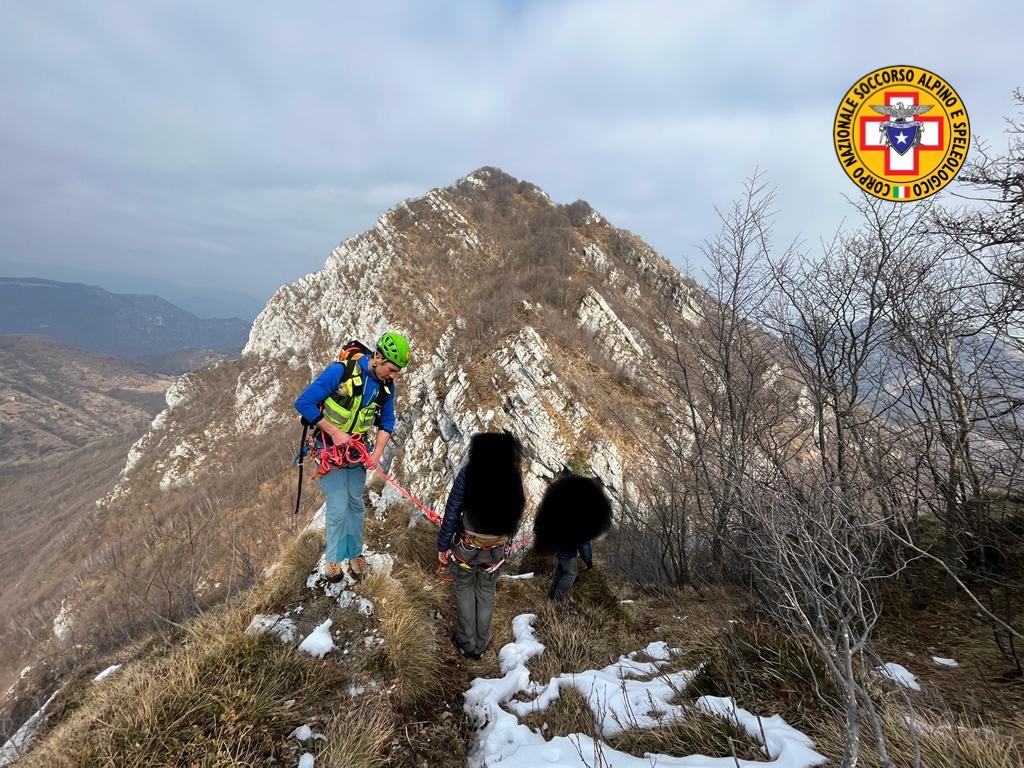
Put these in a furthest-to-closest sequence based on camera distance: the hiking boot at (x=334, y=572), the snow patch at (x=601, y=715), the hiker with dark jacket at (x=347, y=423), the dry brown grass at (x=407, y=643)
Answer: the hiking boot at (x=334, y=572) → the hiker with dark jacket at (x=347, y=423) → the dry brown grass at (x=407, y=643) → the snow patch at (x=601, y=715)

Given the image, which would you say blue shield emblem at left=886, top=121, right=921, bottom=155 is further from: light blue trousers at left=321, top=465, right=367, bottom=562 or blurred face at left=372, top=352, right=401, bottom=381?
light blue trousers at left=321, top=465, right=367, bottom=562

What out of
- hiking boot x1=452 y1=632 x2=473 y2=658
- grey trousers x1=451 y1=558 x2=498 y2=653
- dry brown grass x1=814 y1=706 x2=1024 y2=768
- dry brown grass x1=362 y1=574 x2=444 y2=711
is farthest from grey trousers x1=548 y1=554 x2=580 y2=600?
dry brown grass x1=814 y1=706 x2=1024 y2=768

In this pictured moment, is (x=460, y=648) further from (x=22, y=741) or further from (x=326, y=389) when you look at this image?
(x=22, y=741)

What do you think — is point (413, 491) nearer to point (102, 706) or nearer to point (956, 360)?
point (102, 706)

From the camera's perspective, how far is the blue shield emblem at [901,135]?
6570 mm

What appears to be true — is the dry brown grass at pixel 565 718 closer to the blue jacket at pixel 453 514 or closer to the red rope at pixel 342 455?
the blue jacket at pixel 453 514

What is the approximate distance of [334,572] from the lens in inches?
188

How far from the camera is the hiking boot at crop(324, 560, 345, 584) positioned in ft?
15.7

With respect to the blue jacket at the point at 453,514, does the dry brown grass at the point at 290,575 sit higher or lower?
lower

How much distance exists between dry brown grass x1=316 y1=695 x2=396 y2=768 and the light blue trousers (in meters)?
1.80

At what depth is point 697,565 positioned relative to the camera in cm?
955

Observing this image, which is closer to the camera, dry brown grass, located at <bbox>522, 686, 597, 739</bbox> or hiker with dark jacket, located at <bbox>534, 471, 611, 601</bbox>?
dry brown grass, located at <bbox>522, 686, 597, 739</bbox>

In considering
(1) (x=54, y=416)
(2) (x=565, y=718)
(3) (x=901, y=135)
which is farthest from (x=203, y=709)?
(1) (x=54, y=416)

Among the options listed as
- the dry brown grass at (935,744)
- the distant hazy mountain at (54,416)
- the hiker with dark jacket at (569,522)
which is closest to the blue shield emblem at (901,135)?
the hiker with dark jacket at (569,522)
